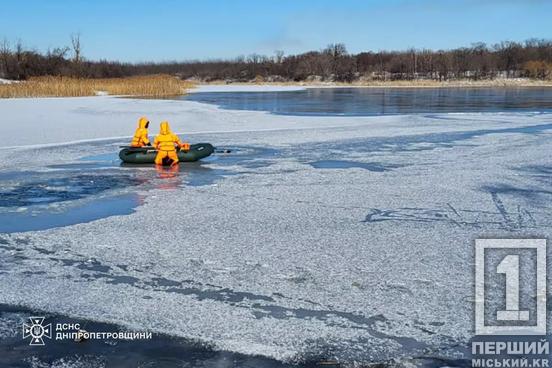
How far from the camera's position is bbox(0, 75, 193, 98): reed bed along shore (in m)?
32.0

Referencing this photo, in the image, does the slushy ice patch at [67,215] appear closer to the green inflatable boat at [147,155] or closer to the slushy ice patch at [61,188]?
the slushy ice patch at [61,188]

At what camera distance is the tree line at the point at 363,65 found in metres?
59.4

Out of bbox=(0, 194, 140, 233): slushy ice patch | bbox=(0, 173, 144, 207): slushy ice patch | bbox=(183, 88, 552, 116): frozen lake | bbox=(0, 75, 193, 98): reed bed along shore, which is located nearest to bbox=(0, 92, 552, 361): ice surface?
bbox=(0, 194, 140, 233): slushy ice patch

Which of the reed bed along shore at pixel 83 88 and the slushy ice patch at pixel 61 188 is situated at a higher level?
the reed bed along shore at pixel 83 88

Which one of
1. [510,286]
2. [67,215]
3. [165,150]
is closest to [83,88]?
[165,150]

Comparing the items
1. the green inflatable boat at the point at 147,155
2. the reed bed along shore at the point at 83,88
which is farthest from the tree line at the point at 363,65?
the green inflatable boat at the point at 147,155

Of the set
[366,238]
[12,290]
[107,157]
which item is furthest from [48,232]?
[107,157]

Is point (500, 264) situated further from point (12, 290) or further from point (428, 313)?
point (12, 290)

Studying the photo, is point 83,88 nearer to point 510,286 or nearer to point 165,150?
point 165,150

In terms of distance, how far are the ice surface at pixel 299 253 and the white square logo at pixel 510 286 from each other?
12 centimetres

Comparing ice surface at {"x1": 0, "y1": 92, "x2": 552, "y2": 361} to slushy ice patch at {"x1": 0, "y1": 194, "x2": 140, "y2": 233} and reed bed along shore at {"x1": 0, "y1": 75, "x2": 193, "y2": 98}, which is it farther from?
reed bed along shore at {"x1": 0, "y1": 75, "x2": 193, "y2": 98}

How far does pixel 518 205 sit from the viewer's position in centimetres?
691

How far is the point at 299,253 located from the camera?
5.26m

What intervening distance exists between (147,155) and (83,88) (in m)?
25.3
